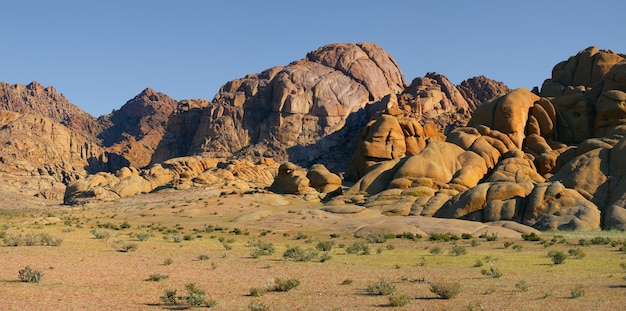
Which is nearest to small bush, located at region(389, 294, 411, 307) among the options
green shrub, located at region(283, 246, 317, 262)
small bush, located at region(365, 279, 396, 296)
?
small bush, located at region(365, 279, 396, 296)

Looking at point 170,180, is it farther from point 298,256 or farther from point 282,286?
point 282,286

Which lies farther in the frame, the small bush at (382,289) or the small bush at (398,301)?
the small bush at (382,289)

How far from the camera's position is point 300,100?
168m

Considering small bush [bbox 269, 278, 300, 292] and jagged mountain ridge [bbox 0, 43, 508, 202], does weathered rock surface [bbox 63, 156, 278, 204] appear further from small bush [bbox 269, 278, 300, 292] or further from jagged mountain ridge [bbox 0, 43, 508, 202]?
small bush [bbox 269, 278, 300, 292]

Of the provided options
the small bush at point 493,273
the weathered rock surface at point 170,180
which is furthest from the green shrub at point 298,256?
the weathered rock surface at point 170,180

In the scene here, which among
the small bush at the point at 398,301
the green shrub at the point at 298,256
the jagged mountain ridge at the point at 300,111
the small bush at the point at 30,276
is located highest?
the jagged mountain ridge at the point at 300,111

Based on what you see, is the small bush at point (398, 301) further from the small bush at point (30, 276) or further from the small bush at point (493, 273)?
the small bush at point (30, 276)

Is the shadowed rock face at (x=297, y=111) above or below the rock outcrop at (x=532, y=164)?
above

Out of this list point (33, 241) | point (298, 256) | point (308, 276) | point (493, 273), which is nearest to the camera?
point (493, 273)

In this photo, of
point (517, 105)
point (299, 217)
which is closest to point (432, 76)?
point (517, 105)

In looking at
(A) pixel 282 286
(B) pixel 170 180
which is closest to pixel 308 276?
(A) pixel 282 286

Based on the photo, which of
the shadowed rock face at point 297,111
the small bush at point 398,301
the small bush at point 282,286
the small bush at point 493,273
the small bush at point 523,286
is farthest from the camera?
the shadowed rock face at point 297,111

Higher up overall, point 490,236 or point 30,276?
point 30,276

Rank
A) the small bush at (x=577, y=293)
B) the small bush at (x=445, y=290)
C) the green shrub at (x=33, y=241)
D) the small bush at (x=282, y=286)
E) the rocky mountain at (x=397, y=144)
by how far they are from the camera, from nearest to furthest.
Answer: the small bush at (x=445, y=290) → the small bush at (x=577, y=293) → the small bush at (x=282, y=286) → the green shrub at (x=33, y=241) → the rocky mountain at (x=397, y=144)
